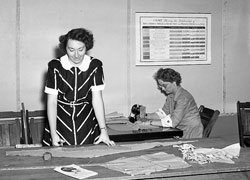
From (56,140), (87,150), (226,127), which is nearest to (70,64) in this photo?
(56,140)

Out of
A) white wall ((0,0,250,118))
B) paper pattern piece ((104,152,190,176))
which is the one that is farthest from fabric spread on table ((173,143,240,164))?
white wall ((0,0,250,118))

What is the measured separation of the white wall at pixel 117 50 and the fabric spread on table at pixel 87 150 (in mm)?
1892

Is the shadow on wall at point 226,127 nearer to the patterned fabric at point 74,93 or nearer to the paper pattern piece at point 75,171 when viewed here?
the patterned fabric at point 74,93

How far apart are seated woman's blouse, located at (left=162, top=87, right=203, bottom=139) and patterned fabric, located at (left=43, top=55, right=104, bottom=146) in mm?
1180

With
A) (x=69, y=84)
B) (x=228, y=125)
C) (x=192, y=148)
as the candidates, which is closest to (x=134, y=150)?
(x=192, y=148)

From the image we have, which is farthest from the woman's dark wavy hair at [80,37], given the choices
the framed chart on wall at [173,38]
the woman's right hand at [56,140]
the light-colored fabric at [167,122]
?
the framed chart on wall at [173,38]

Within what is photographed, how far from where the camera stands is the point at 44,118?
15.8 feet

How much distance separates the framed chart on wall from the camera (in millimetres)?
5070

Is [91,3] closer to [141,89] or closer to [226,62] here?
[141,89]

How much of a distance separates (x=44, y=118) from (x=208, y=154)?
2440 millimetres

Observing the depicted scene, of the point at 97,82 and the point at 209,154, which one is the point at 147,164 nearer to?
the point at 209,154

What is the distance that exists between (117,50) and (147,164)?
8.58ft

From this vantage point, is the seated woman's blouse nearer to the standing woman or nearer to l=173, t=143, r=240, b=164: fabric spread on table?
the standing woman

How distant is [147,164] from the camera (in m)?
2.58
